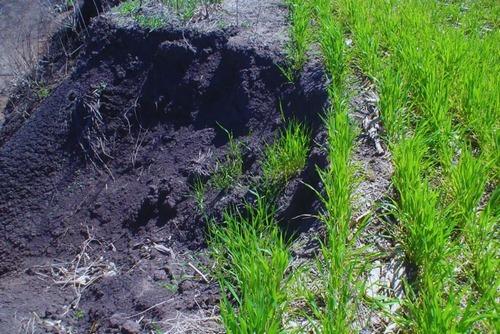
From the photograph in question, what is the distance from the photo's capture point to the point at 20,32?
258 inches

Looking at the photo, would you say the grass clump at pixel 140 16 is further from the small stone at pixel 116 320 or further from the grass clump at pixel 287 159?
the small stone at pixel 116 320

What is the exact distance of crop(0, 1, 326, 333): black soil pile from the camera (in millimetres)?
2934

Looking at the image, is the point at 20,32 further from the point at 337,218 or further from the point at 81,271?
the point at 337,218

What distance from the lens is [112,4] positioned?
17.8ft

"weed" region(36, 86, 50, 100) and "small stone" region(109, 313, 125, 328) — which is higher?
"weed" region(36, 86, 50, 100)

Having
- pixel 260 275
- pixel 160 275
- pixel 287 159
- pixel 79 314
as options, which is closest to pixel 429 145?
pixel 287 159

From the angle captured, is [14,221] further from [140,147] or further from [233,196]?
[233,196]

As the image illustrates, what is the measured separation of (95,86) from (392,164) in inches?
100

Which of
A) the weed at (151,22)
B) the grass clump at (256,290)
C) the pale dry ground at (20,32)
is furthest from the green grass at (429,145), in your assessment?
the pale dry ground at (20,32)

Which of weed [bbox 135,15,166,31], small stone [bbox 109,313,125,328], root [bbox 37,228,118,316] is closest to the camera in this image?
small stone [bbox 109,313,125,328]

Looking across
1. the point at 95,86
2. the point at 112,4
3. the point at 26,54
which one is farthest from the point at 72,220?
the point at 26,54

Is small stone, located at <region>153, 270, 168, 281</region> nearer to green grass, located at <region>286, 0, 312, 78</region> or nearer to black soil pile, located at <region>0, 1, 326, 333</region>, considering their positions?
black soil pile, located at <region>0, 1, 326, 333</region>

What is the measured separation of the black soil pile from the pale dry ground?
1.23 meters

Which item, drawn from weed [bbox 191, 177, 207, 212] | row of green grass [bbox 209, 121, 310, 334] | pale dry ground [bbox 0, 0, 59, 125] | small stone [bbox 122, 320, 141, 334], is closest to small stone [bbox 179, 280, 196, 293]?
row of green grass [bbox 209, 121, 310, 334]
